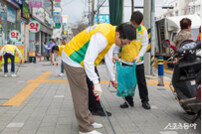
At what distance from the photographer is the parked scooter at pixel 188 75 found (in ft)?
11.4

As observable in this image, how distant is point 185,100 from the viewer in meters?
3.61

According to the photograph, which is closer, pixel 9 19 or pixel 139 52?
pixel 139 52

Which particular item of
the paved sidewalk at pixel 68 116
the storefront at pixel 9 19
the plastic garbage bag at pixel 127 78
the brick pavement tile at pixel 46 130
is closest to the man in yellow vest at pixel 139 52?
the plastic garbage bag at pixel 127 78

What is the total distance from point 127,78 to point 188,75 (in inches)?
43.2

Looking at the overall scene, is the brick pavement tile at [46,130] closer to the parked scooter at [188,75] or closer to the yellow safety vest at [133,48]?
the yellow safety vest at [133,48]

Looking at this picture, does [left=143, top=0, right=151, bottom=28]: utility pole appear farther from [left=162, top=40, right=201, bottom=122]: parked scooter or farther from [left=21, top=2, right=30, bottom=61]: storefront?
[left=21, top=2, right=30, bottom=61]: storefront

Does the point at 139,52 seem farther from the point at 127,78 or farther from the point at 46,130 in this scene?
the point at 46,130

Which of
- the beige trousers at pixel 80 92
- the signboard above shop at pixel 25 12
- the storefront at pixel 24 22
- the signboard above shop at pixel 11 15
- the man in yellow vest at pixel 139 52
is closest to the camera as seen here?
the beige trousers at pixel 80 92

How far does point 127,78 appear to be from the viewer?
14.4 feet

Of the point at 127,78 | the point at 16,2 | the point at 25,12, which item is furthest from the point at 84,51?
the point at 25,12

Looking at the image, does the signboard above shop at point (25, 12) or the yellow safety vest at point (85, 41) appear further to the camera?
the signboard above shop at point (25, 12)

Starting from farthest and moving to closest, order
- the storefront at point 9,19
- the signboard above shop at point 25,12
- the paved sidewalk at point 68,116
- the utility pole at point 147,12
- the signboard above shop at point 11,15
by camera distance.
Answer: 1. the signboard above shop at point 25,12
2. the signboard above shop at point 11,15
3. the storefront at point 9,19
4. the utility pole at point 147,12
5. the paved sidewalk at point 68,116

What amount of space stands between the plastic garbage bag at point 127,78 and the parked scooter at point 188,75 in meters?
0.75

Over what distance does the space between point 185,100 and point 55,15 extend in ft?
101
